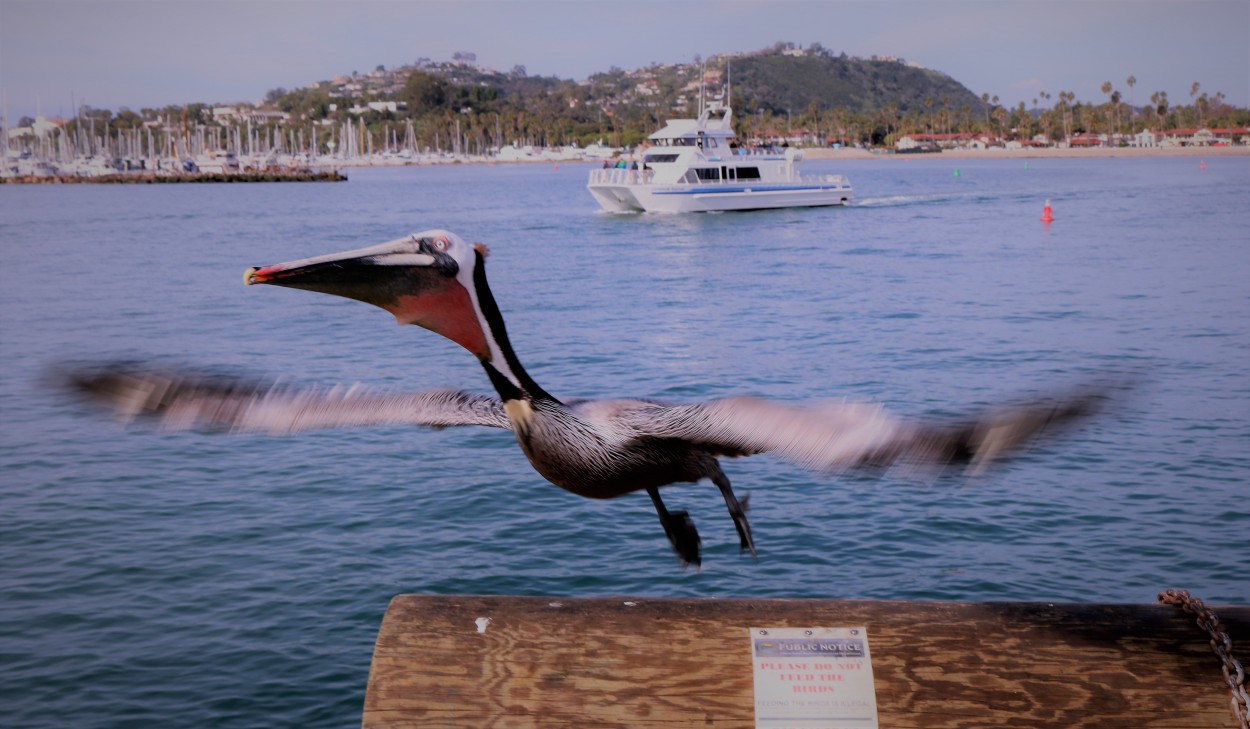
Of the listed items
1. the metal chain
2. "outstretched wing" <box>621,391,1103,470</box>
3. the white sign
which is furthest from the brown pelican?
the metal chain

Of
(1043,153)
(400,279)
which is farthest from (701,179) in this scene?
(1043,153)

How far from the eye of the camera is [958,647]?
10.3ft

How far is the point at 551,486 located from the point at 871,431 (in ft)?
24.3

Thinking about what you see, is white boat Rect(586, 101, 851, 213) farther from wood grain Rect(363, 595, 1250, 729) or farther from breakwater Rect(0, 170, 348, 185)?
breakwater Rect(0, 170, 348, 185)

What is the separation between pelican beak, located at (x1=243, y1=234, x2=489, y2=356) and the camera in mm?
2498

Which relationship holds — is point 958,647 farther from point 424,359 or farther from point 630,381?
point 424,359

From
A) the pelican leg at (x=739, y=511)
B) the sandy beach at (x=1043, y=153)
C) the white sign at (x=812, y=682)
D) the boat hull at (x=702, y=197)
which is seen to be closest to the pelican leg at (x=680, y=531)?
the pelican leg at (x=739, y=511)

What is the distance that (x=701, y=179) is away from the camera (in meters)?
43.5

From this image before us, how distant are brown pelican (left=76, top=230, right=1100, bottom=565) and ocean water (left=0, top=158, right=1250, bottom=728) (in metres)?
0.09

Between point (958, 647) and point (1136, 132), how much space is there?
542ft

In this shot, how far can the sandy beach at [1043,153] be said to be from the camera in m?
118

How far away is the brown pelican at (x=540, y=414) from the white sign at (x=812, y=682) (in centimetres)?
33

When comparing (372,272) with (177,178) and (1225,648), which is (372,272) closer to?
(1225,648)

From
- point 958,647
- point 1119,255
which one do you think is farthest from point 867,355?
point 1119,255
